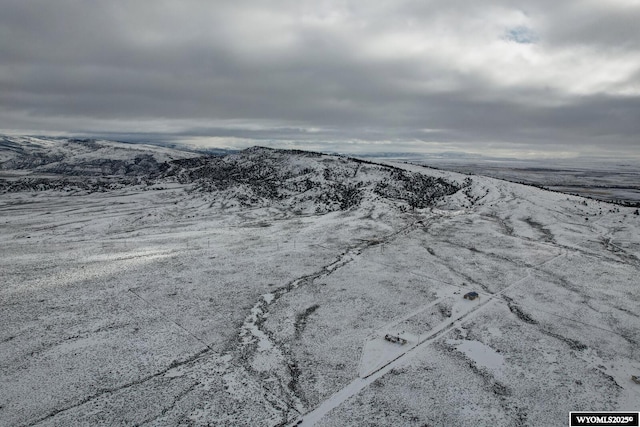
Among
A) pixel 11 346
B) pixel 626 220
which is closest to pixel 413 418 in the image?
pixel 11 346

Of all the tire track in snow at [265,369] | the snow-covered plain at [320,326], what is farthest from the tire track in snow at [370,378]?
the tire track in snow at [265,369]

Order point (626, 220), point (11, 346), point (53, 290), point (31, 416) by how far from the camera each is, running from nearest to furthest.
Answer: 1. point (31, 416)
2. point (11, 346)
3. point (53, 290)
4. point (626, 220)

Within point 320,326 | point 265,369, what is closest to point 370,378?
point 265,369

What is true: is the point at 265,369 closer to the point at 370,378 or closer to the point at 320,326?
the point at 370,378

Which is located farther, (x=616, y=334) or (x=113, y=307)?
(x=113, y=307)

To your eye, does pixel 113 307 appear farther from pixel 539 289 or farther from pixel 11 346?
pixel 539 289

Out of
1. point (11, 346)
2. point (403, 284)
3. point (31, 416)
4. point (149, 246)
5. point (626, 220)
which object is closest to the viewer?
point (31, 416)

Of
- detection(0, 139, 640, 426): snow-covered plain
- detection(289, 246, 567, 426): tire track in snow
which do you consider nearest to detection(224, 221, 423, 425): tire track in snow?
detection(0, 139, 640, 426): snow-covered plain

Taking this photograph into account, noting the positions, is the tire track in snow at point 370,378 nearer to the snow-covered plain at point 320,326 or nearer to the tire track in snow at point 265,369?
the snow-covered plain at point 320,326

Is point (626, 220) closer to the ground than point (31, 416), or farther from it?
farther from it
